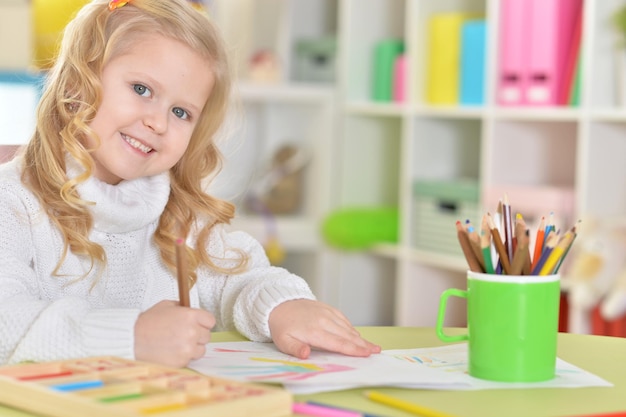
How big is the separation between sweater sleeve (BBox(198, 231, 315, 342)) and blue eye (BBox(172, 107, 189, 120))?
161mm

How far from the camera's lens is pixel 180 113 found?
Result: 4.07ft

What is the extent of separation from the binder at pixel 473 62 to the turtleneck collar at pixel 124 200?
157cm

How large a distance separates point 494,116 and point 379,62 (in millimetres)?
586

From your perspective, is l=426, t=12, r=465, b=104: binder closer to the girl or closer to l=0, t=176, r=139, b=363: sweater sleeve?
the girl

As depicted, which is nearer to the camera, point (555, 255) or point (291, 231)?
point (555, 255)

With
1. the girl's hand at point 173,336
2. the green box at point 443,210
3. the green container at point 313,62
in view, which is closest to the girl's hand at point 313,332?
the girl's hand at point 173,336

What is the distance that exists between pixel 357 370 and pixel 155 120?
0.43 m

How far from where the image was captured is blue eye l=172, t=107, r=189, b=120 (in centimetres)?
123

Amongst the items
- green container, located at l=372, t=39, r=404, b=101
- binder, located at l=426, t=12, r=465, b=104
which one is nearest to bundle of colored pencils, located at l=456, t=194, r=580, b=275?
binder, located at l=426, t=12, r=465, b=104

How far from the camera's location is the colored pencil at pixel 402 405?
77 centimetres

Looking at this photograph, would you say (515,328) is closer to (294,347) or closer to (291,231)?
(294,347)

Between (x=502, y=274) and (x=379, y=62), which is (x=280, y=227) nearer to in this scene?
(x=379, y=62)

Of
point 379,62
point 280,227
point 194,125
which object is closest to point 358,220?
point 280,227

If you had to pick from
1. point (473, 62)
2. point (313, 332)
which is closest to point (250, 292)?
point (313, 332)
